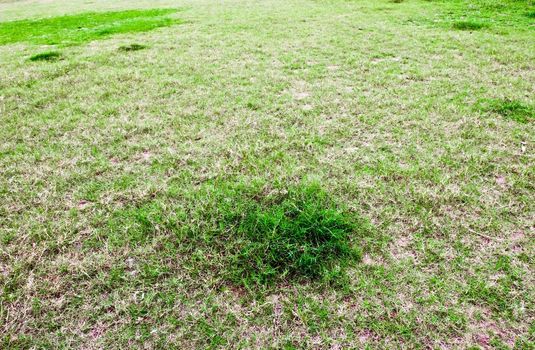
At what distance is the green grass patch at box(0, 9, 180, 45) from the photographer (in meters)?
11.3

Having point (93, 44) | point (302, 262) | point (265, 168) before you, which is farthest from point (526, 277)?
point (93, 44)

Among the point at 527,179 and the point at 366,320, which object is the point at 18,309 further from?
the point at 527,179

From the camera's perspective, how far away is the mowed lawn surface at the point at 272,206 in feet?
7.23

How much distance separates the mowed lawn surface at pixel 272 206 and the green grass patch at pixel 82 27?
5.65 meters

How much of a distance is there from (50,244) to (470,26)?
1127 centimetres

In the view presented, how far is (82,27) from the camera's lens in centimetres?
1351

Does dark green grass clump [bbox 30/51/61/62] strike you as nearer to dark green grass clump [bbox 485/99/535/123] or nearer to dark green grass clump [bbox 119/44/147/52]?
dark green grass clump [bbox 119/44/147/52]

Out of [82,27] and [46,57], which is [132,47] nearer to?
[46,57]

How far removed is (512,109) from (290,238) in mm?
4118

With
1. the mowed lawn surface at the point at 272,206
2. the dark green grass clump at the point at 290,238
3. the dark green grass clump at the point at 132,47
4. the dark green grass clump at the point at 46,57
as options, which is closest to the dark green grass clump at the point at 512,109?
the mowed lawn surface at the point at 272,206

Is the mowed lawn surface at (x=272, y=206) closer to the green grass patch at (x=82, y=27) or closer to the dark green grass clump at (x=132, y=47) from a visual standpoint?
the dark green grass clump at (x=132, y=47)

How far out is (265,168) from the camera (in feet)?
12.0

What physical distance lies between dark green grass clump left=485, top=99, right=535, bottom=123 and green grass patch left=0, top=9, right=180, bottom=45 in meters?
11.3

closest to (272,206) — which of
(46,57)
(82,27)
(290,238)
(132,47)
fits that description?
(290,238)
